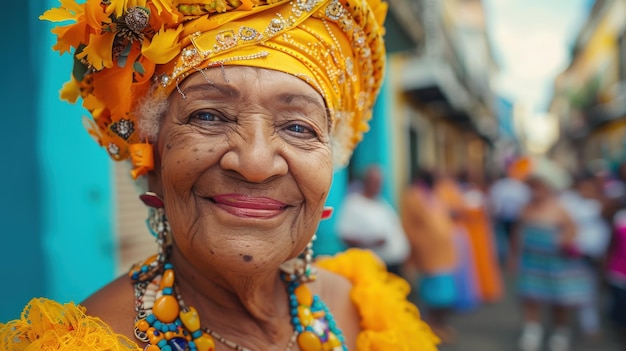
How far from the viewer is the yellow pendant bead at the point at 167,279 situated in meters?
1.35

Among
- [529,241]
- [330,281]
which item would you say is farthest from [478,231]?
[330,281]

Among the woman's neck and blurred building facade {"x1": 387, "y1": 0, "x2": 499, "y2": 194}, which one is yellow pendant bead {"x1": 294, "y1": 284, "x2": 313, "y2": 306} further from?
blurred building facade {"x1": 387, "y1": 0, "x2": 499, "y2": 194}

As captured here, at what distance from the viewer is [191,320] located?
4.33 ft

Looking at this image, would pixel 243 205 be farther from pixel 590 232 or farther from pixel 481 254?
Result: pixel 481 254

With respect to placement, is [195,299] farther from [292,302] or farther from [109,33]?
[109,33]

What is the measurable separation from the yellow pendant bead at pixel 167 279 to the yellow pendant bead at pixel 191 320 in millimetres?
82

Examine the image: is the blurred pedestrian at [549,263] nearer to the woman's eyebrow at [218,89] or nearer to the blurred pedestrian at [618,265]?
the blurred pedestrian at [618,265]

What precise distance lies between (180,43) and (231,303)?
714 millimetres

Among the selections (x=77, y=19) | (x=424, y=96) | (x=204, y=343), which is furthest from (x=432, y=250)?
(x=424, y=96)

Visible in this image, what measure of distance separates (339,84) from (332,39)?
123 millimetres

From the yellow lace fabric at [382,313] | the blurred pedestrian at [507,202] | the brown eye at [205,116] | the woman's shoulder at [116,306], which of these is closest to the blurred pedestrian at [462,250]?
the blurred pedestrian at [507,202]

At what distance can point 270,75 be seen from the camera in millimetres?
1191

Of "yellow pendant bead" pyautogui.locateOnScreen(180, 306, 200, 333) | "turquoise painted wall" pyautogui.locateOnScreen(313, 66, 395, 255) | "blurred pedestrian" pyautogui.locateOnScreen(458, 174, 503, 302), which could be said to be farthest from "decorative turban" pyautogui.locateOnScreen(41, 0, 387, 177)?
"turquoise painted wall" pyautogui.locateOnScreen(313, 66, 395, 255)

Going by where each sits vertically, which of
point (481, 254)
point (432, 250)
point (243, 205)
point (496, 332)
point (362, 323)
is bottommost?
point (496, 332)
